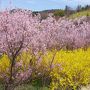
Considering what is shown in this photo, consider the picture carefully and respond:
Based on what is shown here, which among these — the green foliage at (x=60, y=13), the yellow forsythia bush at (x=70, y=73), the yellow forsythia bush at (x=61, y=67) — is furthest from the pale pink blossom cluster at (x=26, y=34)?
the green foliage at (x=60, y=13)

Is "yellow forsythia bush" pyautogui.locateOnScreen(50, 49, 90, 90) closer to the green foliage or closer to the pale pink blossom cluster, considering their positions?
the pale pink blossom cluster

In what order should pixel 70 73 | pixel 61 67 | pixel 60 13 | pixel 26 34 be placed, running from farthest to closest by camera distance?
1. pixel 60 13
2. pixel 61 67
3. pixel 70 73
4. pixel 26 34

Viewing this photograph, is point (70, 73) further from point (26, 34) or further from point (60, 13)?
point (60, 13)

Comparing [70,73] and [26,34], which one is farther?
[70,73]

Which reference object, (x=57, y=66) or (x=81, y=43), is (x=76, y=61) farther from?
(x=81, y=43)

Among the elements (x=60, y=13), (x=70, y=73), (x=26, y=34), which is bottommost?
(x=60, y=13)

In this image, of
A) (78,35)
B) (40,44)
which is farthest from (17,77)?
(78,35)

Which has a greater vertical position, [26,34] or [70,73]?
[26,34]

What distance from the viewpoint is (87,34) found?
24.5 metres

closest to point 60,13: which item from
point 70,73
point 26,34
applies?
point 70,73

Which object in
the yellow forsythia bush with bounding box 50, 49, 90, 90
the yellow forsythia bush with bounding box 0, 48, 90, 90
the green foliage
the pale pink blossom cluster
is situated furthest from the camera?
the green foliage

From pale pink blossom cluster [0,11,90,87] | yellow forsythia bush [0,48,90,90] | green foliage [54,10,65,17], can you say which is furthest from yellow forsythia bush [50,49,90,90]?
green foliage [54,10,65,17]

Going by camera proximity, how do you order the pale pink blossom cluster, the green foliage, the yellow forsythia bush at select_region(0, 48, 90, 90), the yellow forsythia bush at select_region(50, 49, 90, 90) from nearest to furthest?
the pale pink blossom cluster < the yellow forsythia bush at select_region(50, 49, 90, 90) < the yellow forsythia bush at select_region(0, 48, 90, 90) < the green foliage

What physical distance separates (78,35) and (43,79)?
24.1ft
